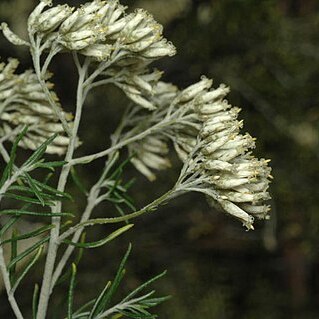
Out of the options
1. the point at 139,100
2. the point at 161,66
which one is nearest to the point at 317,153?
the point at 161,66

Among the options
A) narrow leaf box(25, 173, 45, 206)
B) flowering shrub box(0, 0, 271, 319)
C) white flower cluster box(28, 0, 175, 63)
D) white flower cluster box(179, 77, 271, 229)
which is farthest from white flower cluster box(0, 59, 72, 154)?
white flower cluster box(179, 77, 271, 229)

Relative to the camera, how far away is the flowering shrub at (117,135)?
167 cm

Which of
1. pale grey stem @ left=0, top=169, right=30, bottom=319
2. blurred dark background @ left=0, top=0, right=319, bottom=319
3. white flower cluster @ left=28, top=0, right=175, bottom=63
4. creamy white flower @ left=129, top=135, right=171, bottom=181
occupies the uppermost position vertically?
white flower cluster @ left=28, top=0, right=175, bottom=63

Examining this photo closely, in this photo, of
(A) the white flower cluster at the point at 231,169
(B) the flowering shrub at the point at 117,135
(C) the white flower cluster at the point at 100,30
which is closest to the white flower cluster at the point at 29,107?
(B) the flowering shrub at the point at 117,135

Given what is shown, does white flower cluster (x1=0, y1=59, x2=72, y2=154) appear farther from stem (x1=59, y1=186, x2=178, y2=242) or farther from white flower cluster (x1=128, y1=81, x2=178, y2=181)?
stem (x1=59, y1=186, x2=178, y2=242)

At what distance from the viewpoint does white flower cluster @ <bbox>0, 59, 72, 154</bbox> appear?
1957 millimetres

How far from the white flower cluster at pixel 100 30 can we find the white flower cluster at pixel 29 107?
0.19 metres

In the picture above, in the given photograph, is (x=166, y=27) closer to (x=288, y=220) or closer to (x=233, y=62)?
(x=233, y=62)

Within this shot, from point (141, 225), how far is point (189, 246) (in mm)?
407

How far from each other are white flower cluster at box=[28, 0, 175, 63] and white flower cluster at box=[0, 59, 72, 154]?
0.63ft

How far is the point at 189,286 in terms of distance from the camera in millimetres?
4902

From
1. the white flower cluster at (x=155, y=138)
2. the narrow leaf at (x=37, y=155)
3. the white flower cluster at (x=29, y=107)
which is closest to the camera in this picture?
the narrow leaf at (x=37, y=155)

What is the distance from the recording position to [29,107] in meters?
2.02

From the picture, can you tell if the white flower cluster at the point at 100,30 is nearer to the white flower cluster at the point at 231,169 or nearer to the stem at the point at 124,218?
the white flower cluster at the point at 231,169
